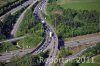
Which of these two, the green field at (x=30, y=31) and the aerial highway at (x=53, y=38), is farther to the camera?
the green field at (x=30, y=31)

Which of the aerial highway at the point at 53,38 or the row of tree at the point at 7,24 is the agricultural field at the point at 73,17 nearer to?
the aerial highway at the point at 53,38

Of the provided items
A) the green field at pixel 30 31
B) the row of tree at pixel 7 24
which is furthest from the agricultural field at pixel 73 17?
the row of tree at pixel 7 24

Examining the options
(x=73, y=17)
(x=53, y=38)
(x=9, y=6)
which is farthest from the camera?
(x=9, y=6)

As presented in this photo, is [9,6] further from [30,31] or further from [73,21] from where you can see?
[73,21]

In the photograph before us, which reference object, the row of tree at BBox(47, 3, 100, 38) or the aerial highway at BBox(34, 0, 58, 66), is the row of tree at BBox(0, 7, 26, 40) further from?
the row of tree at BBox(47, 3, 100, 38)

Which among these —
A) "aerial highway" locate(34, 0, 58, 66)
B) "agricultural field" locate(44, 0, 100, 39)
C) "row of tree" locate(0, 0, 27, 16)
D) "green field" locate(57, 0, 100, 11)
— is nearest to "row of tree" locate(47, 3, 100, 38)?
"agricultural field" locate(44, 0, 100, 39)

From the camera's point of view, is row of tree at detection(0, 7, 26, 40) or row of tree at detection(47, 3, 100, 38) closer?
row of tree at detection(0, 7, 26, 40)

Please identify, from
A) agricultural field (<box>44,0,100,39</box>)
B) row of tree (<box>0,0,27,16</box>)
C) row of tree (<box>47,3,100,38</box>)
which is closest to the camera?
row of tree (<box>47,3,100,38</box>)

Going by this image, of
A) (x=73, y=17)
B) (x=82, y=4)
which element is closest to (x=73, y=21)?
(x=73, y=17)

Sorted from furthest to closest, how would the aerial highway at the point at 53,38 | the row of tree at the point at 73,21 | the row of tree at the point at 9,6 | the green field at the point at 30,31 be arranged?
the row of tree at the point at 9,6 → the row of tree at the point at 73,21 → the green field at the point at 30,31 → the aerial highway at the point at 53,38
